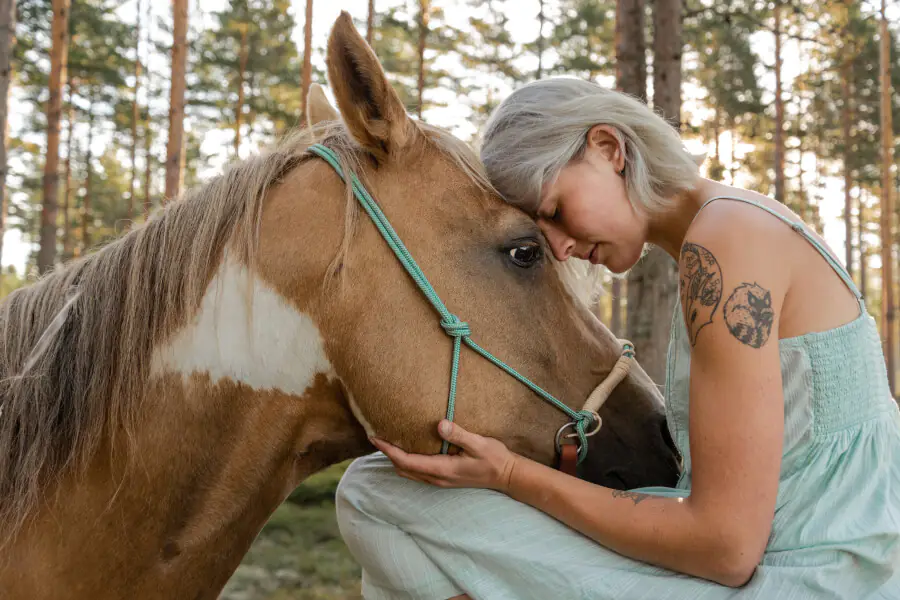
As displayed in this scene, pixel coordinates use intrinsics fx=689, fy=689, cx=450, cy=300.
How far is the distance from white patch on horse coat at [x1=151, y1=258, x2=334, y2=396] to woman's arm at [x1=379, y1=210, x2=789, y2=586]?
15.8 inches

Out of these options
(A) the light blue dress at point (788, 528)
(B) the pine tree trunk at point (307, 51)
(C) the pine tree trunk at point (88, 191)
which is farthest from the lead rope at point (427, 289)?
(C) the pine tree trunk at point (88, 191)

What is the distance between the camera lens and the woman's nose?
193cm

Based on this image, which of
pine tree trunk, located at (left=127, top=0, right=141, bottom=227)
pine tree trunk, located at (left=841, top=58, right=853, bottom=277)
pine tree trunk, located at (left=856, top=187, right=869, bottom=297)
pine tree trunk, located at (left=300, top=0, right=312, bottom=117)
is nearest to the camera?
pine tree trunk, located at (left=300, top=0, right=312, bottom=117)

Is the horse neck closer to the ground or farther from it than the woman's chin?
closer to the ground

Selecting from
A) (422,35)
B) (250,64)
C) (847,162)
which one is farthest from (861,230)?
(250,64)

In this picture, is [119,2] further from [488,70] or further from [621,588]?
[621,588]

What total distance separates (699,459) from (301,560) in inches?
180

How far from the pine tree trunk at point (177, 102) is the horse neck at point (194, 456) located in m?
8.83

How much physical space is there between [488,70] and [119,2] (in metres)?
10.0

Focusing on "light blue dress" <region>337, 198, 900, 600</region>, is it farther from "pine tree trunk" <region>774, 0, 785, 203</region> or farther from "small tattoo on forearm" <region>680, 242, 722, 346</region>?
"pine tree trunk" <region>774, 0, 785, 203</region>

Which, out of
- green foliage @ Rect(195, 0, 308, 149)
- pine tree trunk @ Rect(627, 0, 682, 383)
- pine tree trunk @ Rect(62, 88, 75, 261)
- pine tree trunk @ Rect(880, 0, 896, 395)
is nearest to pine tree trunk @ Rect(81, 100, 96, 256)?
pine tree trunk @ Rect(62, 88, 75, 261)

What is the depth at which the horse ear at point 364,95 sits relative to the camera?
157 centimetres

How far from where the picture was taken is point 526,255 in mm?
1869

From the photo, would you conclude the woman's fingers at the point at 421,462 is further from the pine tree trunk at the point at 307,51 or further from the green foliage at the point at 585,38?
the green foliage at the point at 585,38
